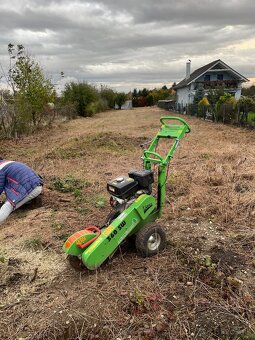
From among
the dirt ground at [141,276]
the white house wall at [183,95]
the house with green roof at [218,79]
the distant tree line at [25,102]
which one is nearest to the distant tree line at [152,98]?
the white house wall at [183,95]

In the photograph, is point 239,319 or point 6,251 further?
point 6,251

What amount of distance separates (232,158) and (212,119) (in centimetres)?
1397

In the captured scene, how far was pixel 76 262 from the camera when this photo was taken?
3500 millimetres

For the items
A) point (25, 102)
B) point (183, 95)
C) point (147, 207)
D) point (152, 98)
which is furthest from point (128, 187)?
point (152, 98)

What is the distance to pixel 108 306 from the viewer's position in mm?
3070

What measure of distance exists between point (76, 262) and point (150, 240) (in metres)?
0.92

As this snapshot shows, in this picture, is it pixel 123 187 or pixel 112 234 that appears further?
pixel 123 187

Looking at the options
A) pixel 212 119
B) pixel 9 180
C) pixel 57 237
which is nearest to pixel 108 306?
pixel 57 237

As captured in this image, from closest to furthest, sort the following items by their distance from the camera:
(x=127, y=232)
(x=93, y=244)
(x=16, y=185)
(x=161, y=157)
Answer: (x=93, y=244), (x=127, y=232), (x=161, y=157), (x=16, y=185)

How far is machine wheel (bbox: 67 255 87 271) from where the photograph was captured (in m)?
3.48

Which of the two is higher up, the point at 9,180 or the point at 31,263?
the point at 9,180

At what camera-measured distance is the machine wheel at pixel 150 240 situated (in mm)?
3742

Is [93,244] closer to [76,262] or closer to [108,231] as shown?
[108,231]

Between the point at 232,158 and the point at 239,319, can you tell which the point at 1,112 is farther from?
the point at 239,319
